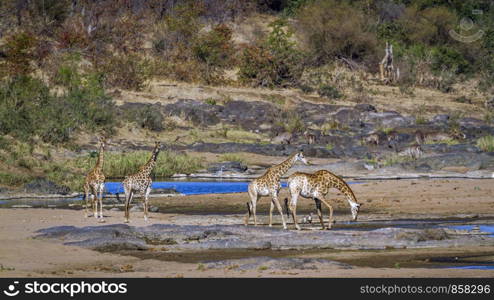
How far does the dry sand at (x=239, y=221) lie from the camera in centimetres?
1446

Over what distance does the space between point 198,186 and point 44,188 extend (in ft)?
18.0

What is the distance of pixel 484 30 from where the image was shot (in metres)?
68.2

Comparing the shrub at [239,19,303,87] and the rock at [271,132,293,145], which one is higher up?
the shrub at [239,19,303,87]

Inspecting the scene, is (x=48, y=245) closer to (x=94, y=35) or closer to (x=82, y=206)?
(x=82, y=206)

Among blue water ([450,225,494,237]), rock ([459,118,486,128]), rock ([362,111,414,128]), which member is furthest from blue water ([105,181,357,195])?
rock ([459,118,486,128])

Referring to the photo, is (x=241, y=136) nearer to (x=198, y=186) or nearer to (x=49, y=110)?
(x=49, y=110)

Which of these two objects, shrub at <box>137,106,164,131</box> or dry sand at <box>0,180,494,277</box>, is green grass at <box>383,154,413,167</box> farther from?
shrub at <box>137,106,164,131</box>

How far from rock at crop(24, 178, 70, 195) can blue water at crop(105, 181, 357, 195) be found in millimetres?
1346

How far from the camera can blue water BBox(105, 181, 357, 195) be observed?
29.6 metres

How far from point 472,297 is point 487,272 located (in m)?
2.43

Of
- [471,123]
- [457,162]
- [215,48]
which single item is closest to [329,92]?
[215,48]

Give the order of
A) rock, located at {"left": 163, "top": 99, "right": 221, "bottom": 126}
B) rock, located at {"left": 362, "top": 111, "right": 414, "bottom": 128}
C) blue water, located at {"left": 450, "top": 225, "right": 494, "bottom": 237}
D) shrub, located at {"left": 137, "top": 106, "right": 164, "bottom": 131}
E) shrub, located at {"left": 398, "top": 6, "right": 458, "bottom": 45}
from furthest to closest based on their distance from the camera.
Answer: shrub, located at {"left": 398, "top": 6, "right": 458, "bottom": 45}, rock, located at {"left": 362, "top": 111, "right": 414, "bottom": 128}, rock, located at {"left": 163, "top": 99, "right": 221, "bottom": 126}, shrub, located at {"left": 137, "top": 106, "right": 164, "bottom": 131}, blue water, located at {"left": 450, "top": 225, "right": 494, "bottom": 237}

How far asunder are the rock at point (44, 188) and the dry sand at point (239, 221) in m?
3.15

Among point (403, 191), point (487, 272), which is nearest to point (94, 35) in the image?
point (403, 191)
